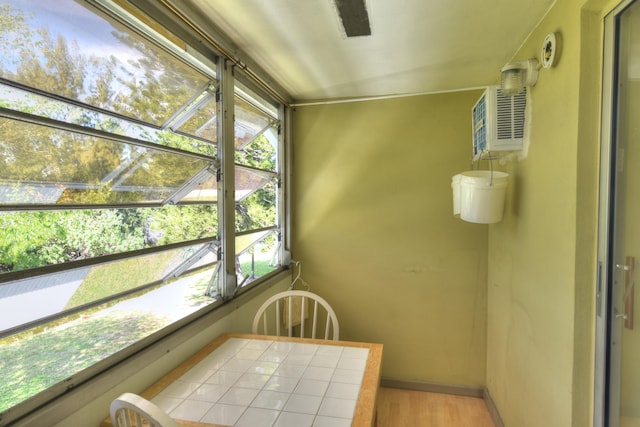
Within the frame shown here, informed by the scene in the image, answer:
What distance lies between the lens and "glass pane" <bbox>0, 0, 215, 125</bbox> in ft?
2.99

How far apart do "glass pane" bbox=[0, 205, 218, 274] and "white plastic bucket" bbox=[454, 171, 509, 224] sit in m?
1.49

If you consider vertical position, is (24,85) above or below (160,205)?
above

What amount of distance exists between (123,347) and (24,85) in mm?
914

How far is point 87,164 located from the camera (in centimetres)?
112

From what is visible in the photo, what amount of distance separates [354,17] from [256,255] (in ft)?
Answer: 5.28

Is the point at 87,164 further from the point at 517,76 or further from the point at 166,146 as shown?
the point at 517,76

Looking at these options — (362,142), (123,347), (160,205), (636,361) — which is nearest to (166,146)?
(160,205)

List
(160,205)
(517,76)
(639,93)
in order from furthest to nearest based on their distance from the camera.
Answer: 1. (517,76)
2. (160,205)
3. (639,93)

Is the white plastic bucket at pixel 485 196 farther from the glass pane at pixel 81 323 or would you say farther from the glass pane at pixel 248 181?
the glass pane at pixel 81 323

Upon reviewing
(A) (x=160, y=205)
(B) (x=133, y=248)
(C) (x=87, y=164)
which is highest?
(C) (x=87, y=164)

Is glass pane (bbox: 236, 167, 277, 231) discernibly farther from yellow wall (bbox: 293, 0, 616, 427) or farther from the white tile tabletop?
the white tile tabletop

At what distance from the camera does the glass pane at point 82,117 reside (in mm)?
911

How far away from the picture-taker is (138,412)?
0.82 m

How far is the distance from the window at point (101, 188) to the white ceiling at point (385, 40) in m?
0.32
